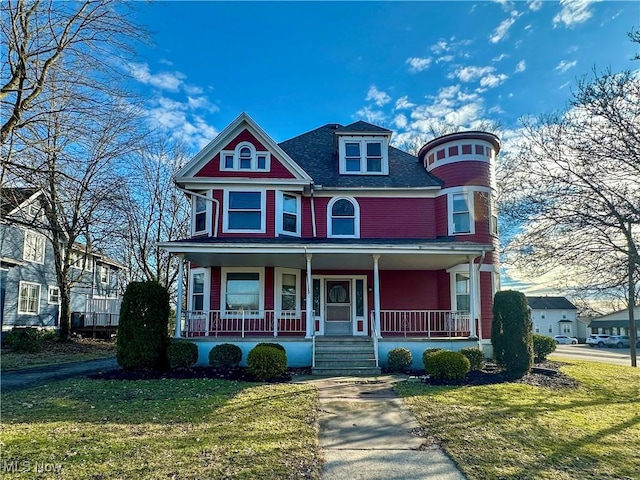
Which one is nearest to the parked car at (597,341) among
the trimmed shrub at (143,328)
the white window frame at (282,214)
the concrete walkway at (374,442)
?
the white window frame at (282,214)

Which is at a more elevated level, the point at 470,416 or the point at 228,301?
the point at 228,301

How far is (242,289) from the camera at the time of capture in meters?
15.1

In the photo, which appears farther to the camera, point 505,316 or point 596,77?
point 505,316

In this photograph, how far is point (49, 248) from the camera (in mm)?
26781

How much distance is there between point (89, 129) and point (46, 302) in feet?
77.0

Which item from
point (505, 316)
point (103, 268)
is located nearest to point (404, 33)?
point (505, 316)

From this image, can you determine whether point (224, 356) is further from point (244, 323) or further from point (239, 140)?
point (239, 140)

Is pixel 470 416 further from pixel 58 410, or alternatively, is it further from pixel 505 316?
pixel 58 410

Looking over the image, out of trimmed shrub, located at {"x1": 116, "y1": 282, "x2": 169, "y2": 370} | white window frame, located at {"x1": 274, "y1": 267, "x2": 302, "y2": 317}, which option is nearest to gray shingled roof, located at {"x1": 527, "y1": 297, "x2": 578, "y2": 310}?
white window frame, located at {"x1": 274, "y1": 267, "x2": 302, "y2": 317}

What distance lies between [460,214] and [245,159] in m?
8.16

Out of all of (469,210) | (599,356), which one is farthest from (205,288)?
(599,356)

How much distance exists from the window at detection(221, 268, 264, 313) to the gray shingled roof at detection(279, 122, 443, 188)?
4.26 meters

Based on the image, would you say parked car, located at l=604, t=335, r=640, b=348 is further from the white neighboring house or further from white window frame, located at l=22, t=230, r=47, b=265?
A: white window frame, located at l=22, t=230, r=47, b=265

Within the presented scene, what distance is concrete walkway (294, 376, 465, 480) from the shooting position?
4.81 meters
